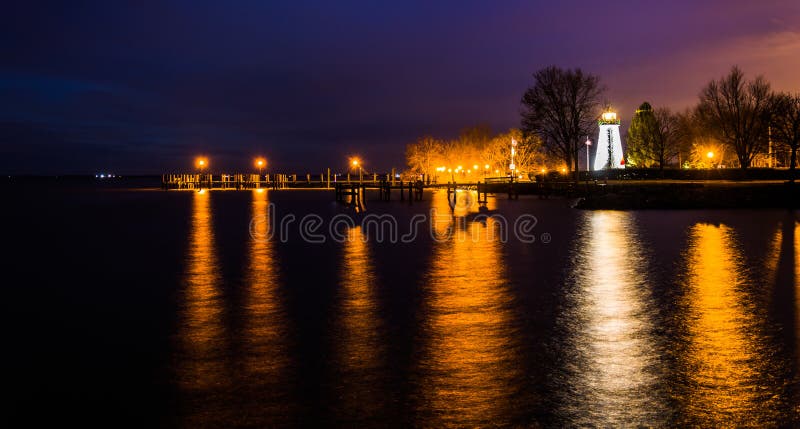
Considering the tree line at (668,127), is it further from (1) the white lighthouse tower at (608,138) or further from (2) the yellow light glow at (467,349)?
(2) the yellow light glow at (467,349)

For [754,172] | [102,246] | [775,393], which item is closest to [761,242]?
[775,393]

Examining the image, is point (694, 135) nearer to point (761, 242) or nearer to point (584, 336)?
point (761, 242)

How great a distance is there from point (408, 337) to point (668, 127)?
98119mm

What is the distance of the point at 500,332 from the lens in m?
9.79

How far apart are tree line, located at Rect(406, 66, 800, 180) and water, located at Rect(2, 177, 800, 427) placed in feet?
137

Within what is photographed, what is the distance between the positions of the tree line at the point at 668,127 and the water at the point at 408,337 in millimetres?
41675

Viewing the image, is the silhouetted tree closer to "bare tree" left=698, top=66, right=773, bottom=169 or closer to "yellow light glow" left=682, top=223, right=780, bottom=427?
"bare tree" left=698, top=66, right=773, bottom=169

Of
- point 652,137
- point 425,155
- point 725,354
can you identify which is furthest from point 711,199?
point 425,155

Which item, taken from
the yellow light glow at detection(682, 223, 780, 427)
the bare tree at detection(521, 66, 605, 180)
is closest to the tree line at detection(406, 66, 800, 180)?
the bare tree at detection(521, 66, 605, 180)

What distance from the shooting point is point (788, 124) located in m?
60.8

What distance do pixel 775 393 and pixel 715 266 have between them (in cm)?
1050

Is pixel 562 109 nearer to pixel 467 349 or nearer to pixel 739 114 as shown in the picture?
pixel 739 114

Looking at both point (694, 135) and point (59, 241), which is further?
point (694, 135)

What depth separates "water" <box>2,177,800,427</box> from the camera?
6.66 meters
